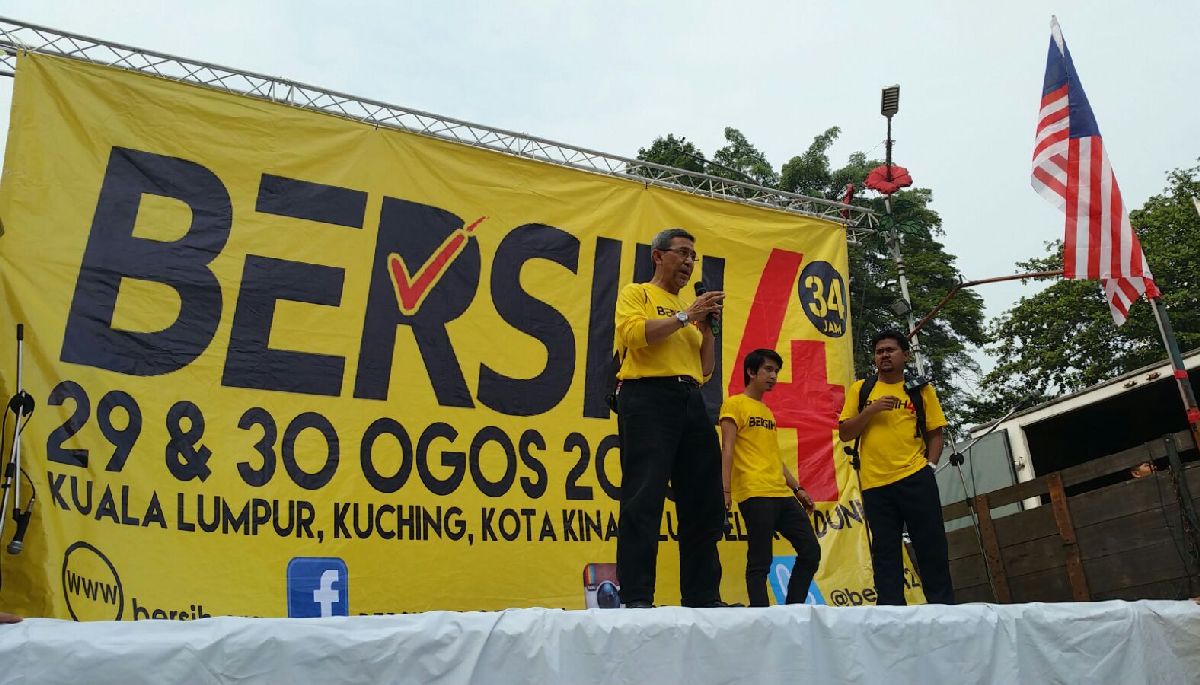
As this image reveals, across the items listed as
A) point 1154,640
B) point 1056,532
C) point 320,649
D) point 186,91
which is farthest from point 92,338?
point 1056,532

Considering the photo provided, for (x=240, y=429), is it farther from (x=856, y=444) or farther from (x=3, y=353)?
(x=856, y=444)

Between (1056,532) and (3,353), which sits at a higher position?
(3,353)

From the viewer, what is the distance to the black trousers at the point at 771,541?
185 inches

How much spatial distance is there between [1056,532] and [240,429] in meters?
4.70

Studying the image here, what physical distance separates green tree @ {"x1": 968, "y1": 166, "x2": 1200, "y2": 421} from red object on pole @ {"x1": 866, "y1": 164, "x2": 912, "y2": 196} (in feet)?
25.5

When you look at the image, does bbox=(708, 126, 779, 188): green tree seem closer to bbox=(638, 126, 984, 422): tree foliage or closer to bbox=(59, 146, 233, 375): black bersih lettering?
bbox=(638, 126, 984, 422): tree foliage

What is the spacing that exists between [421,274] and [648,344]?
87.8 inches

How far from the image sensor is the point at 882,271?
2530cm

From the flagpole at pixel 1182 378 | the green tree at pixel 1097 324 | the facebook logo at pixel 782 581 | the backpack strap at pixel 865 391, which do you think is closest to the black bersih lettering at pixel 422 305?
the backpack strap at pixel 865 391

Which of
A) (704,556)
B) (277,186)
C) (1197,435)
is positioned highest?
(277,186)

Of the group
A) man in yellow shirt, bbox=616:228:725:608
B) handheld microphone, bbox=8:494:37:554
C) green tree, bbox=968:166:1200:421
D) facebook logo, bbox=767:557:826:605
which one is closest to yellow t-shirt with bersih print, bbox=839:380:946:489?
man in yellow shirt, bbox=616:228:725:608

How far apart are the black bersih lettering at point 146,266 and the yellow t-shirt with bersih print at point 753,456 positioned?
2725 mm

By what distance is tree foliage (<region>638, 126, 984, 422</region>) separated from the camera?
23.8 meters

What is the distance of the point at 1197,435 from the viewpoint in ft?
13.9
